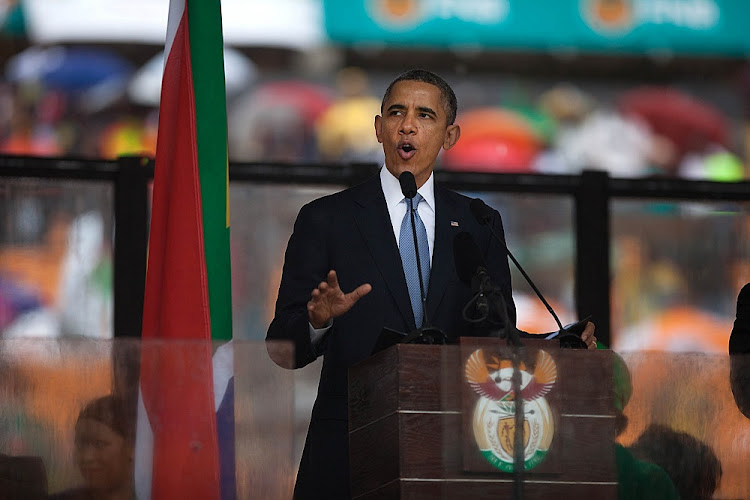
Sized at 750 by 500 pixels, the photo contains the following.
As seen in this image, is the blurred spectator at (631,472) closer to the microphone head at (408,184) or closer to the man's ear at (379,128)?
the microphone head at (408,184)

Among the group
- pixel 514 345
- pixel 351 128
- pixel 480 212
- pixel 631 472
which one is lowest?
pixel 631 472

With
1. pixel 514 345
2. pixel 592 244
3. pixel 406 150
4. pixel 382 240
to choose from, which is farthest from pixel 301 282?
pixel 592 244

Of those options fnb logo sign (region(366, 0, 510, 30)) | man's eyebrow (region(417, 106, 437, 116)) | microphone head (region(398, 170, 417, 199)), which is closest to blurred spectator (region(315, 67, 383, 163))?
fnb logo sign (region(366, 0, 510, 30))

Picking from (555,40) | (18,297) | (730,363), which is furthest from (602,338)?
(730,363)

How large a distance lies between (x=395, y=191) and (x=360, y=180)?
2539 millimetres

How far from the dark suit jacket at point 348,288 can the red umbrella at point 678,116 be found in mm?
2907

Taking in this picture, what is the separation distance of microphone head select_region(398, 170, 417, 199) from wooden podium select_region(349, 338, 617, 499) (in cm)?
48

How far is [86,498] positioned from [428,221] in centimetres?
115

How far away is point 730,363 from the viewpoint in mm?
3375

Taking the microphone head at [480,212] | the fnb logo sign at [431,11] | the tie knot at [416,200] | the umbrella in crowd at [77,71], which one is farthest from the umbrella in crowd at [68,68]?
the microphone head at [480,212]

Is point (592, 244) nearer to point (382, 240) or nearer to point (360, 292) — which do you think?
point (382, 240)

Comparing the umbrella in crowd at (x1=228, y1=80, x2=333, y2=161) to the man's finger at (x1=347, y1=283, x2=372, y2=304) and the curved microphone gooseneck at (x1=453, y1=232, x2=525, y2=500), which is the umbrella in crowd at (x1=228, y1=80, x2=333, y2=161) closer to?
the curved microphone gooseneck at (x1=453, y1=232, x2=525, y2=500)

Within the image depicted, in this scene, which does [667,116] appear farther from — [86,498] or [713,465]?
[86,498]

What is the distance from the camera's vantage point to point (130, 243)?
6191 mm
